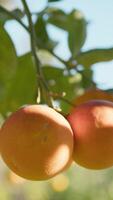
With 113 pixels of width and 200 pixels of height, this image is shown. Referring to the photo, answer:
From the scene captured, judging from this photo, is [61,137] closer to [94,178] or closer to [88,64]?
[88,64]

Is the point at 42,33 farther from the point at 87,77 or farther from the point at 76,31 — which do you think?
the point at 87,77

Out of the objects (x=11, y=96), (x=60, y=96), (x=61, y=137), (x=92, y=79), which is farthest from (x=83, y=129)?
(x=11, y=96)

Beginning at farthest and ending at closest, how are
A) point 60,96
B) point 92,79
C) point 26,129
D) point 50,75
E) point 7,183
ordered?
point 7,183 → point 50,75 → point 92,79 → point 60,96 → point 26,129

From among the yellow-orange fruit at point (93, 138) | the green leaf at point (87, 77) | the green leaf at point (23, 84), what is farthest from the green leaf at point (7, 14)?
the yellow-orange fruit at point (93, 138)

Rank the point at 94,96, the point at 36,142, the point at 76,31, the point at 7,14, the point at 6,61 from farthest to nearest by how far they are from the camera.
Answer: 1. the point at 76,31
2. the point at 7,14
3. the point at 6,61
4. the point at 94,96
5. the point at 36,142

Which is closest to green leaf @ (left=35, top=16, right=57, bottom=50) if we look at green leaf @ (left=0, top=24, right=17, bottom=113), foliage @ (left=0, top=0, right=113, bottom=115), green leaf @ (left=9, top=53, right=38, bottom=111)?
foliage @ (left=0, top=0, right=113, bottom=115)

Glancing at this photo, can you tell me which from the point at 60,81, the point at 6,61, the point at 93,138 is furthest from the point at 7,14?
the point at 93,138
